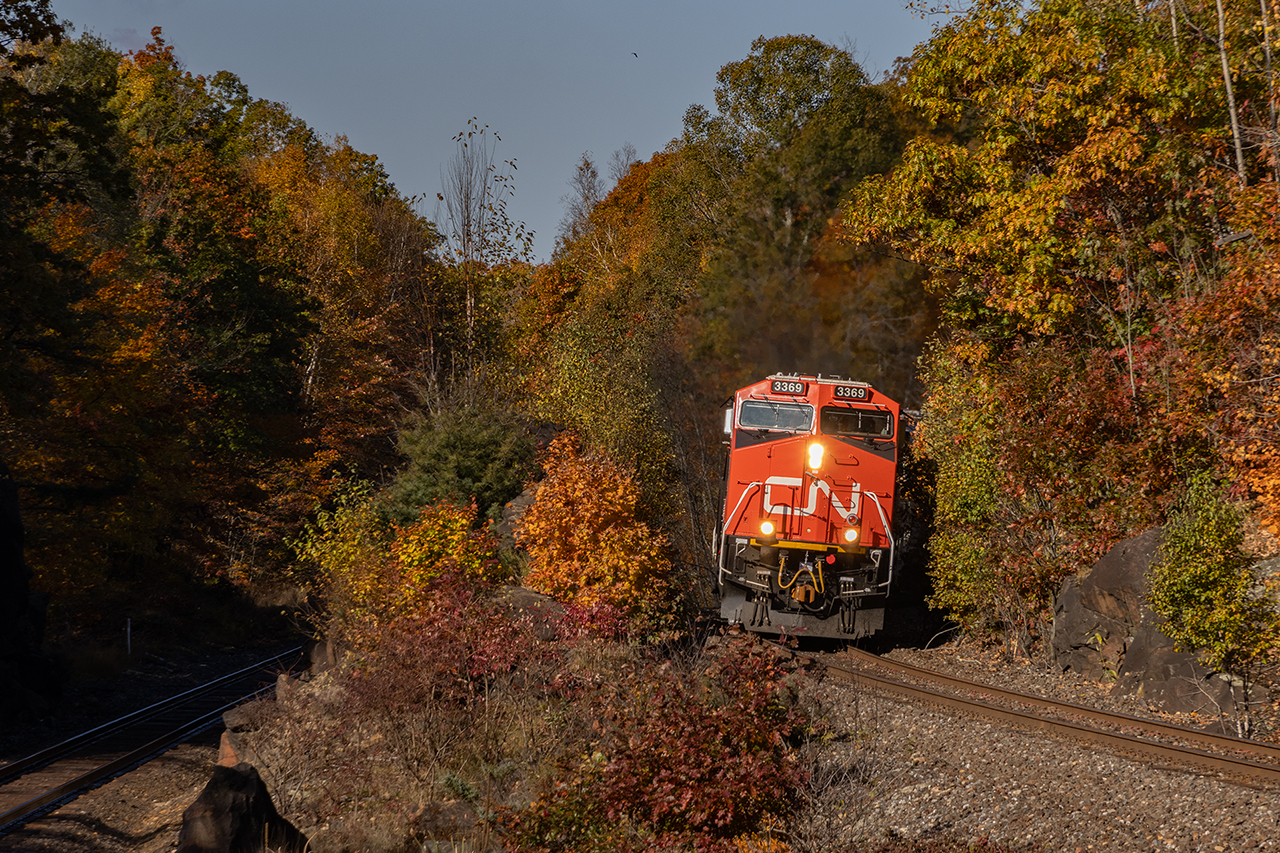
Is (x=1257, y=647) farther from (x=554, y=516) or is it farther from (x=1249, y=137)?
(x=554, y=516)

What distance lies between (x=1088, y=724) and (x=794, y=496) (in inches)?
237

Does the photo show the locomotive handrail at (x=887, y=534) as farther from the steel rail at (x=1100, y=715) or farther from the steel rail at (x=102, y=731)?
the steel rail at (x=102, y=731)

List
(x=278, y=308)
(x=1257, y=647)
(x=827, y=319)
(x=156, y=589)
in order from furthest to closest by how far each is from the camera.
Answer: (x=278, y=308)
(x=156, y=589)
(x=827, y=319)
(x=1257, y=647)

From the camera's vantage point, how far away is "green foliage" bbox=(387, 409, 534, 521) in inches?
854

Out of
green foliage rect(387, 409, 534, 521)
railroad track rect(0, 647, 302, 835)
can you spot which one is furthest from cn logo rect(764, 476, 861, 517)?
railroad track rect(0, 647, 302, 835)

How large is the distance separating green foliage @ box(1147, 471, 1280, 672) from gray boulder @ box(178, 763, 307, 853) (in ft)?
36.0

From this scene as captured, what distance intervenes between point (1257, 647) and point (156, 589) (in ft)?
97.2

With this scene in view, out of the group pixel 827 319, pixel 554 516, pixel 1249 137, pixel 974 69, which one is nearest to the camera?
pixel 1249 137

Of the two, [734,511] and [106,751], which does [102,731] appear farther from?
[734,511]

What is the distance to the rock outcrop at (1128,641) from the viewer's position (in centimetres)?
1240

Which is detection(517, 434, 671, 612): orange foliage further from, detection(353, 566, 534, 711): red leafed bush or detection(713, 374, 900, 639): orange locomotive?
detection(353, 566, 534, 711): red leafed bush

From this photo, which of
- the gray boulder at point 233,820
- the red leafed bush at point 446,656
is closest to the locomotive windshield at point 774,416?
the red leafed bush at point 446,656

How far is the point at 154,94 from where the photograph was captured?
1791 inches

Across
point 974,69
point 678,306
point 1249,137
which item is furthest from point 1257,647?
point 678,306
